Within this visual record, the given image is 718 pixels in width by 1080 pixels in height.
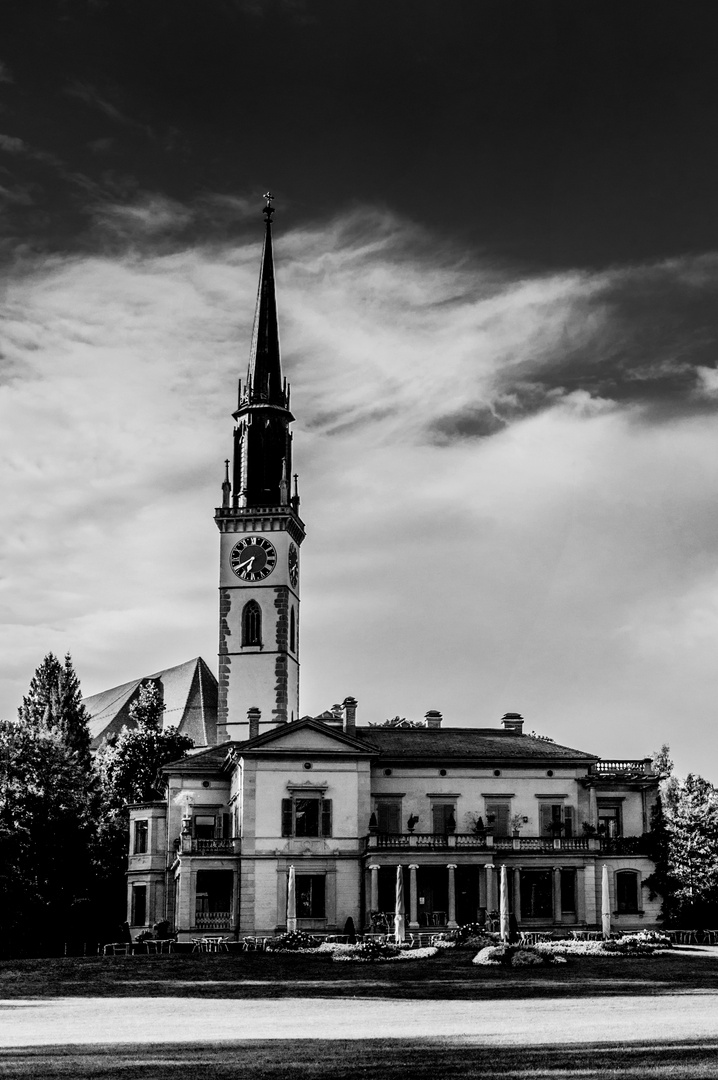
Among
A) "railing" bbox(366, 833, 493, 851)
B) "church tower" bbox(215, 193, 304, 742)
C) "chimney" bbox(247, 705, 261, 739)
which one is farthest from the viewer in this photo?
"church tower" bbox(215, 193, 304, 742)

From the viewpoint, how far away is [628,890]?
62.5m

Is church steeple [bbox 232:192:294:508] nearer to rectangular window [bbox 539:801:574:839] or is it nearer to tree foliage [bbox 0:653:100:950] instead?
tree foliage [bbox 0:653:100:950]

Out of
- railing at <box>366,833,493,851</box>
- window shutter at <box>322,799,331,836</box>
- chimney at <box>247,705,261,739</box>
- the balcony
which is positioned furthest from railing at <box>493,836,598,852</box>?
chimney at <box>247,705,261,739</box>

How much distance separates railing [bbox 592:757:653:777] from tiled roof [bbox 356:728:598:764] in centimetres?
167

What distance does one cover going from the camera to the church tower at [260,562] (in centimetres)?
8062

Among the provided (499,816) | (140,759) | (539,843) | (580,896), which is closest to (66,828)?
(140,759)

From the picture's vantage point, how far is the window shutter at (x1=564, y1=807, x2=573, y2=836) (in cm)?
6412

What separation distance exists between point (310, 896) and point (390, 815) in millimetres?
5811

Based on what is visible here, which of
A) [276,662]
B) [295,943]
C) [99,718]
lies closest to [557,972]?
[295,943]

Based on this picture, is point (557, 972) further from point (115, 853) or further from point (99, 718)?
point (99, 718)

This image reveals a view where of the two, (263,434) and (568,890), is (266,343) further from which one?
(568,890)

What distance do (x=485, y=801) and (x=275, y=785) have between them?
33.8 feet

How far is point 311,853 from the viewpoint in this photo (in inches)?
2382

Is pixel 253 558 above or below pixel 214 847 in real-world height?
above
